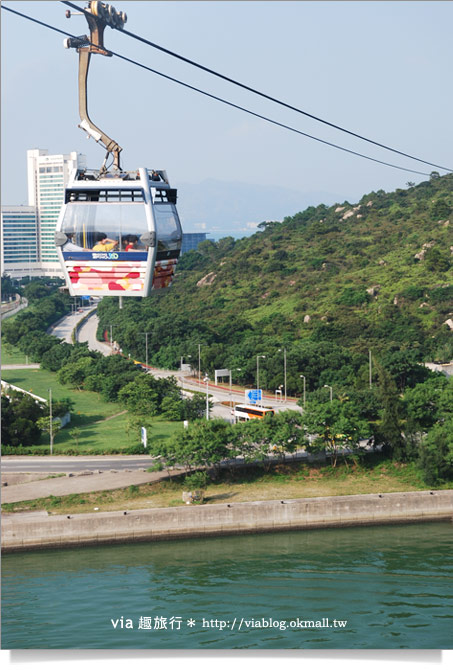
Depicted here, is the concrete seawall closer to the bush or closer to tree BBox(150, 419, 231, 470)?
the bush

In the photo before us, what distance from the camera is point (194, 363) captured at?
2067 inches

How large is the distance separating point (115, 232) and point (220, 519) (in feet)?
52.5

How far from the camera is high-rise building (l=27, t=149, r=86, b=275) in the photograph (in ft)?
308

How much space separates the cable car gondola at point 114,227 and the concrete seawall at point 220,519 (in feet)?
48.0

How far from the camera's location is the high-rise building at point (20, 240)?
95.9 m

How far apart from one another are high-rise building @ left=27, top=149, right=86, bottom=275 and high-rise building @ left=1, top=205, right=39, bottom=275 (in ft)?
4.32

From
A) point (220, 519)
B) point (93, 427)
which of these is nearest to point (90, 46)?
point (220, 519)

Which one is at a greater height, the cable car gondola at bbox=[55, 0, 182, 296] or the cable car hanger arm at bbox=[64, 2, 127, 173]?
the cable car hanger arm at bbox=[64, 2, 127, 173]

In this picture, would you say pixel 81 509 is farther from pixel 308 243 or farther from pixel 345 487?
pixel 308 243

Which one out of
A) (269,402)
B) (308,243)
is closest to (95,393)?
(269,402)

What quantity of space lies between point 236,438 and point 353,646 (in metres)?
12.6

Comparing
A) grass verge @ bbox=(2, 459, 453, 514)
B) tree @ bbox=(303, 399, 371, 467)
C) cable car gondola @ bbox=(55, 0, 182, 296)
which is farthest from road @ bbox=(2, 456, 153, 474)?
cable car gondola @ bbox=(55, 0, 182, 296)

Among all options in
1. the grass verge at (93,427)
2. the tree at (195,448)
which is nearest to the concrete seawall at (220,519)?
the tree at (195,448)

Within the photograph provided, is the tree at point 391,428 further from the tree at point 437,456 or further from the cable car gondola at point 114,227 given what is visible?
the cable car gondola at point 114,227
